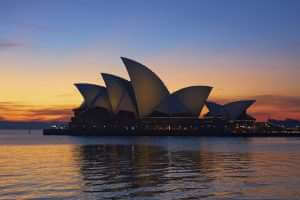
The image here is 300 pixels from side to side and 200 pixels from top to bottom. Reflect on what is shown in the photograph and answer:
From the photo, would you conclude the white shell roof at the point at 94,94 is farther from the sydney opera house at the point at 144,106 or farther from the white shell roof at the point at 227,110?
the white shell roof at the point at 227,110

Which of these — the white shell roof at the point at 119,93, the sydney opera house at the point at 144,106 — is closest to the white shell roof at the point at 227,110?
the sydney opera house at the point at 144,106

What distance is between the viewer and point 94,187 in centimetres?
2183

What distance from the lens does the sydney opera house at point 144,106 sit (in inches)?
3954

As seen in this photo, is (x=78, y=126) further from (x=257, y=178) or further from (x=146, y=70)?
(x=257, y=178)

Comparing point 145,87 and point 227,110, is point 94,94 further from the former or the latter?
point 227,110

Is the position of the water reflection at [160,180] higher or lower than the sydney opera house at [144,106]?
lower

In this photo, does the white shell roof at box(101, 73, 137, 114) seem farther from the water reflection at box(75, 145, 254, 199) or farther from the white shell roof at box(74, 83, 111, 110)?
the water reflection at box(75, 145, 254, 199)

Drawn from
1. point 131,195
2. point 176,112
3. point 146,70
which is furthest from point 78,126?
point 131,195

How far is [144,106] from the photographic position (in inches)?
4242

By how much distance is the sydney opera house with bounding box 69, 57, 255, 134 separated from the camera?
100 metres

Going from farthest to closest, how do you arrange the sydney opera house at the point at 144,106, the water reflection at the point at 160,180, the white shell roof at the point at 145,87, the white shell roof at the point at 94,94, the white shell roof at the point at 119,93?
the white shell roof at the point at 94,94
the white shell roof at the point at 119,93
the sydney opera house at the point at 144,106
the white shell roof at the point at 145,87
the water reflection at the point at 160,180

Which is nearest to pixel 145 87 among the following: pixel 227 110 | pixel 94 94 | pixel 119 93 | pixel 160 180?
pixel 119 93

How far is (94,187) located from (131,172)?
21.9 feet

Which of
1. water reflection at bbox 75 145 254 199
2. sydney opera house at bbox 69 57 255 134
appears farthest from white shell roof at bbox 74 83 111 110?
water reflection at bbox 75 145 254 199
